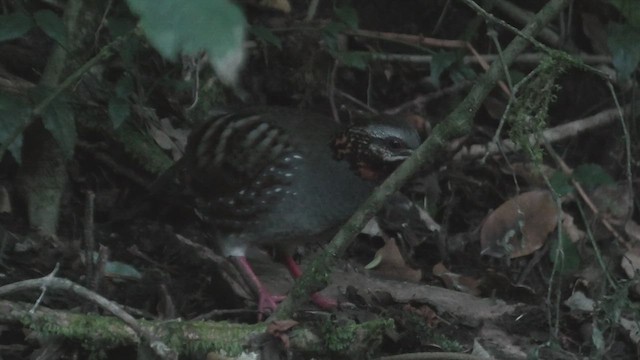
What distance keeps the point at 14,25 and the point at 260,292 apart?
1.43 m

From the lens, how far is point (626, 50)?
5504 millimetres

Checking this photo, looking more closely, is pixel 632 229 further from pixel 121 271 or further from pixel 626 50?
pixel 121 271

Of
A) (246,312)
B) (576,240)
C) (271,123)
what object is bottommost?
(246,312)

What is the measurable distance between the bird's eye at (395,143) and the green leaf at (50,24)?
4.69 feet

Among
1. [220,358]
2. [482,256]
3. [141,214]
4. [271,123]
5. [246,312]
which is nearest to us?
[220,358]

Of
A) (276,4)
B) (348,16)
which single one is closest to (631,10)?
(348,16)

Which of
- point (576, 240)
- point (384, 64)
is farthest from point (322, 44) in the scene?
point (576, 240)

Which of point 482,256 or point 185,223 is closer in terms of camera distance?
point 185,223

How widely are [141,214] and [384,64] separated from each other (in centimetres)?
206

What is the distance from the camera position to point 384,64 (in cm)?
665

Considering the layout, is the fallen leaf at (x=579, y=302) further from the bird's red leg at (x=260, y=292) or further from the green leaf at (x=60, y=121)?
the green leaf at (x=60, y=121)

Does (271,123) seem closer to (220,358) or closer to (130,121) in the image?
(130,121)

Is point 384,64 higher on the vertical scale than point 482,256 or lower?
higher

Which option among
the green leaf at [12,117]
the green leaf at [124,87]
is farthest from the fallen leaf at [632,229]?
the green leaf at [12,117]
